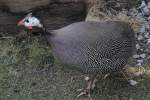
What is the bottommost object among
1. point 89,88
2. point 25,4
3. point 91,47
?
point 89,88

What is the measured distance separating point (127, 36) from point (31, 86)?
1093mm

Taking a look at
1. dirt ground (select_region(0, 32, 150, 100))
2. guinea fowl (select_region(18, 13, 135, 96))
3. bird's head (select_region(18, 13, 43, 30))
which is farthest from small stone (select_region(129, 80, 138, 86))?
bird's head (select_region(18, 13, 43, 30))

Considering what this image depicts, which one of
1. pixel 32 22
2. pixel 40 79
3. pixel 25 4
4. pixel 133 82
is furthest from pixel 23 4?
pixel 133 82

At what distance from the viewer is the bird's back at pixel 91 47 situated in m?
3.85

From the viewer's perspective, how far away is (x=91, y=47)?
12.7ft

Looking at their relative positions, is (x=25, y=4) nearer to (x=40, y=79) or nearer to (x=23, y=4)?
(x=23, y=4)

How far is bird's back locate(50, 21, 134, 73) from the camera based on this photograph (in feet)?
12.6

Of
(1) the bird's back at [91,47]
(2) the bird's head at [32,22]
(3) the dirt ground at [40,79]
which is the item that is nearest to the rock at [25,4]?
(3) the dirt ground at [40,79]

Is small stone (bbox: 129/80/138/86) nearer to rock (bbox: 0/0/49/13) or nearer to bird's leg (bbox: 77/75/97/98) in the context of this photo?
bird's leg (bbox: 77/75/97/98)

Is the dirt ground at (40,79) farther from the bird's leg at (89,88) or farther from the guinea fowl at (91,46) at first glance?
the guinea fowl at (91,46)

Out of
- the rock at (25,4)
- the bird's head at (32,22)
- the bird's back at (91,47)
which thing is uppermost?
the rock at (25,4)

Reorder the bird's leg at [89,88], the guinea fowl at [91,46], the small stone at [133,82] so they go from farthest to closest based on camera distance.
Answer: the small stone at [133,82] < the bird's leg at [89,88] < the guinea fowl at [91,46]

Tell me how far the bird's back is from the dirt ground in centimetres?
35

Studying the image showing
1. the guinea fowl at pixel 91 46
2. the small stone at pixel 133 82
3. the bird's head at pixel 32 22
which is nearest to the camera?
the guinea fowl at pixel 91 46
